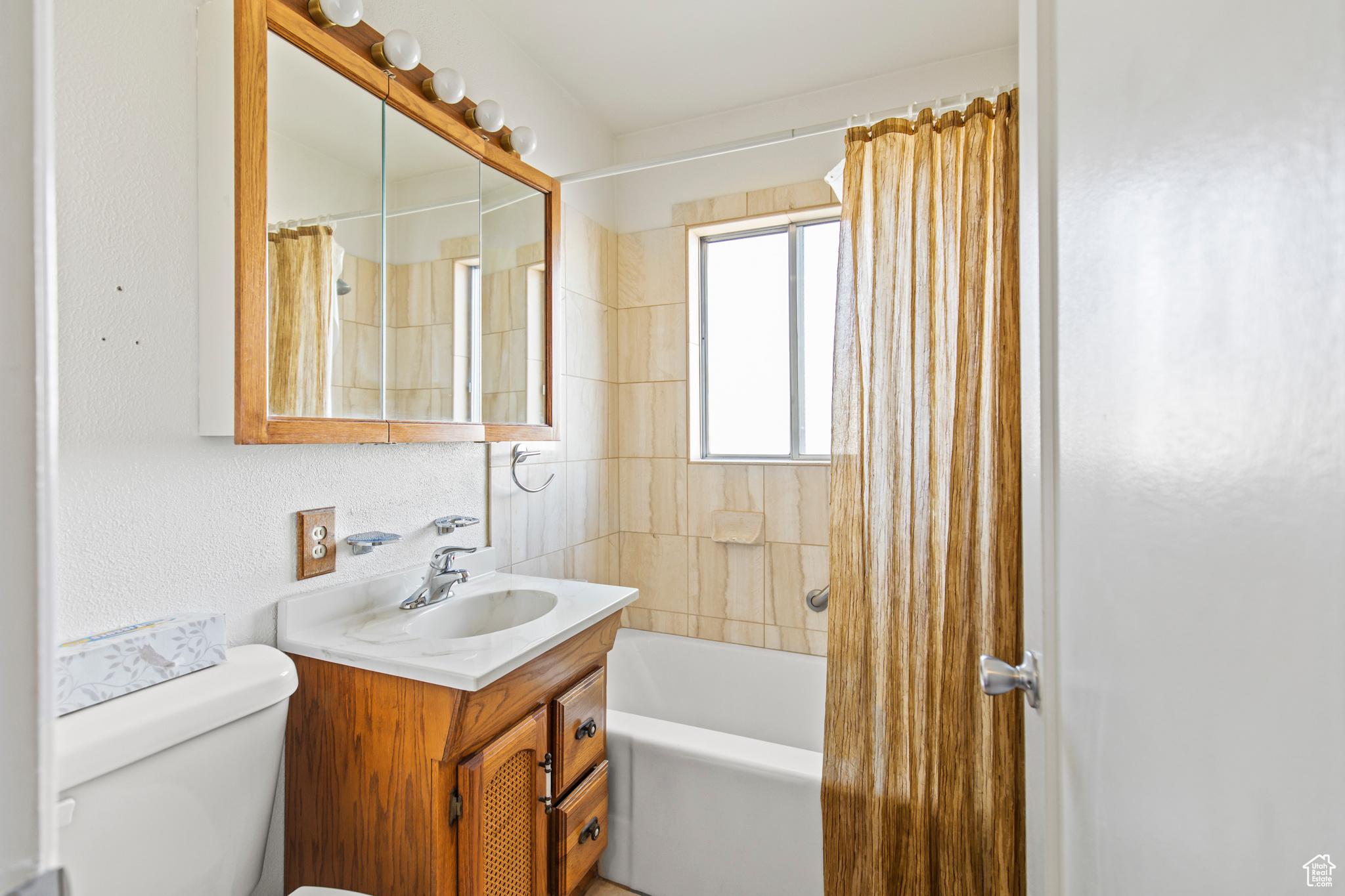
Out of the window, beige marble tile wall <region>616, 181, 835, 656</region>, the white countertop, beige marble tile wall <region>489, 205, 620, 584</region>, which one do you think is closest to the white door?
the white countertop

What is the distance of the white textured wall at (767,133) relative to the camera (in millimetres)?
2105

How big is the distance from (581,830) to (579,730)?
24cm

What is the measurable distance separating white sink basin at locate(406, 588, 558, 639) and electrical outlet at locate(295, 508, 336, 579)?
0.82 feet

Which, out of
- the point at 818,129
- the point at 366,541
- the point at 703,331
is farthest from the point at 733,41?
the point at 366,541

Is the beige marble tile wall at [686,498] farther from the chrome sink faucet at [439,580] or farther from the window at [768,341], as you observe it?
the chrome sink faucet at [439,580]

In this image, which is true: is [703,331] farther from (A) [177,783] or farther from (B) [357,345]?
(A) [177,783]

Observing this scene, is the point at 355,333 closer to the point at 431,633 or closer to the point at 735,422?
the point at 431,633

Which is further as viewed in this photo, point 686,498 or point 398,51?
point 686,498

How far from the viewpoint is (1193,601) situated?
0.28m

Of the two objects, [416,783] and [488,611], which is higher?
[488,611]

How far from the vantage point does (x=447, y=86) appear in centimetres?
145

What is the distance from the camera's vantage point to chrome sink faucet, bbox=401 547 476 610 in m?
1.45

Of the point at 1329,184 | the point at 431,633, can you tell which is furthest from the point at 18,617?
the point at 431,633

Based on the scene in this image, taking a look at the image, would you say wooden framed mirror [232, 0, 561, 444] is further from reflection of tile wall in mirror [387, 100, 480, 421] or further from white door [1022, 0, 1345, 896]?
white door [1022, 0, 1345, 896]
